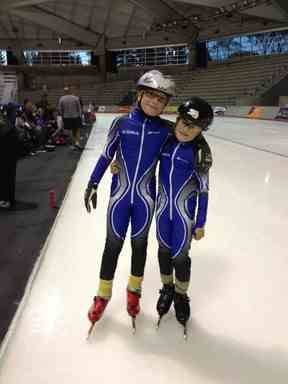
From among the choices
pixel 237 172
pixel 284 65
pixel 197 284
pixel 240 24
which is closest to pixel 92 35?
pixel 240 24

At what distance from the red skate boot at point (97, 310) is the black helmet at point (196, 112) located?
111cm

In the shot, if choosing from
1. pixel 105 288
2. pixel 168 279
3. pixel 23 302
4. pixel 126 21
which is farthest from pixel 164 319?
pixel 126 21

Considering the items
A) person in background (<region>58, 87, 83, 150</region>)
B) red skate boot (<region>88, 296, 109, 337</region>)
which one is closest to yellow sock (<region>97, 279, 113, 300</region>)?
red skate boot (<region>88, 296, 109, 337</region>)

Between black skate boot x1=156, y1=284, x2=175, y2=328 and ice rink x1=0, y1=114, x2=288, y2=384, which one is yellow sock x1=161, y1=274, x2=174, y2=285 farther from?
ice rink x1=0, y1=114, x2=288, y2=384

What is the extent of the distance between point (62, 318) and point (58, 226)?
1730 mm

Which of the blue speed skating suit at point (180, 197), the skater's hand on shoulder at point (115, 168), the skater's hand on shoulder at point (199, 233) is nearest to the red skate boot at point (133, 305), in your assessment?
the blue speed skating suit at point (180, 197)

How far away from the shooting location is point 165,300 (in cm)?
226

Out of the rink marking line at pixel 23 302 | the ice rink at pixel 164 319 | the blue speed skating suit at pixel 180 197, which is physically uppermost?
the blue speed skating suit at pixel 180 197

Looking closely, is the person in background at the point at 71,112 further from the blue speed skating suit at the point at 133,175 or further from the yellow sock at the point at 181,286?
the yellow sock at the point at 181,286

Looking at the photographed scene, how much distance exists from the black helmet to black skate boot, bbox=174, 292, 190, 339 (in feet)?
3.16

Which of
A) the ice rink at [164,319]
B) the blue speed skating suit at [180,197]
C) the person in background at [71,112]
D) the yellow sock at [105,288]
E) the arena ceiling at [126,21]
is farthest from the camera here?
the arena ceiling at [126,21]

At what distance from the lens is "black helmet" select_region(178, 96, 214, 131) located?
1.93m

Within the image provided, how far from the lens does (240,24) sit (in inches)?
1298

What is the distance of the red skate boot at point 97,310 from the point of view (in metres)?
2.13
